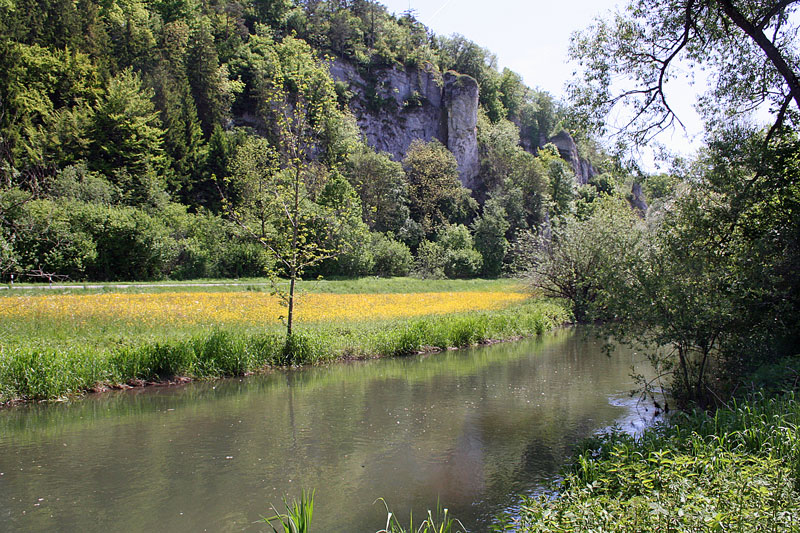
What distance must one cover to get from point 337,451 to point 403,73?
72.1 meters

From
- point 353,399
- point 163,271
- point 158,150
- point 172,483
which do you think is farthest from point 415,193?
point 172,483

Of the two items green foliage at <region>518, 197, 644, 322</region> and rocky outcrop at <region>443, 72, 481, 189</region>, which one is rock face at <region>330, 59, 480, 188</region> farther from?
green foliage at <region>518, 197, 644, 322</region>

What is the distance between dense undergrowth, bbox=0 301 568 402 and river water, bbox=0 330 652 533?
0.57m

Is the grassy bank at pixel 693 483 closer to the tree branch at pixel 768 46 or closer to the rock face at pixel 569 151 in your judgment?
the tree branch at pixel 768 46

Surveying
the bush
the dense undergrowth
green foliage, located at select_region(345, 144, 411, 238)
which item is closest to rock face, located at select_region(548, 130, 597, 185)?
green foliage, located at select_region(345, 144, 411, 238)

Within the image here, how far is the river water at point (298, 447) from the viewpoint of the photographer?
761cm

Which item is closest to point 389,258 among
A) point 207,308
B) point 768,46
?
point 207,308

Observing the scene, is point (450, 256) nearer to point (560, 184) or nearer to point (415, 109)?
point (415, 109)

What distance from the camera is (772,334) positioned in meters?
11.8

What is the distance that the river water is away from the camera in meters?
7.61

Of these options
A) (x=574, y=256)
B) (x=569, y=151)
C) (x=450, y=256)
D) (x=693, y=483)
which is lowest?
(x=693, y=483)

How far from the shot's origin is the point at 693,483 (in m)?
5.69

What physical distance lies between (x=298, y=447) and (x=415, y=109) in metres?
68.7

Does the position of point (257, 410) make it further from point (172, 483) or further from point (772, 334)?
point (772, 334)
